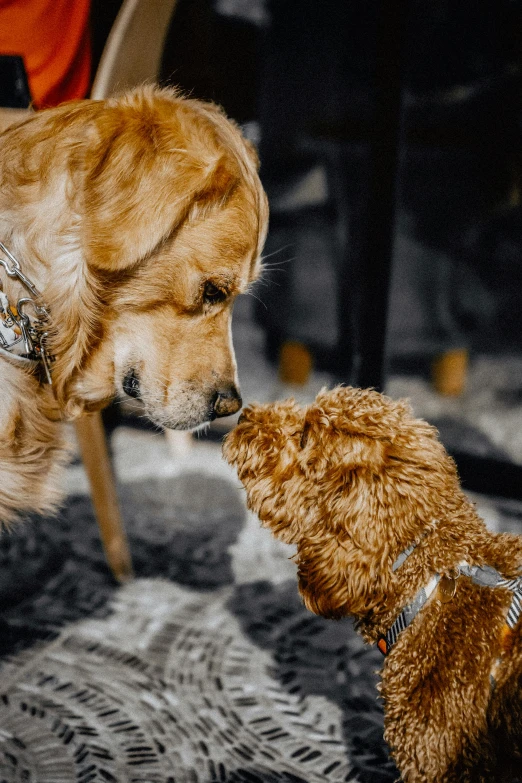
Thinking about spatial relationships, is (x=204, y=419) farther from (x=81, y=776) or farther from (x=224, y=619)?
(x=81, y=776)

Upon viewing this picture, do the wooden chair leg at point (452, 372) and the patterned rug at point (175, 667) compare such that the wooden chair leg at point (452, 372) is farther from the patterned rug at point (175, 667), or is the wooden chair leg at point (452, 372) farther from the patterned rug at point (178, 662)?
the patterned rug at point (175, 667)

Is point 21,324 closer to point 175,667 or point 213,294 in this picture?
point 213,294

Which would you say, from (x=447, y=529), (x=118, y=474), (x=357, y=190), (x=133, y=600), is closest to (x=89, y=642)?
(x=133, y=600)

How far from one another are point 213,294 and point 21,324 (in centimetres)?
56

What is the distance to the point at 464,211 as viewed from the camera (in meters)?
3.77

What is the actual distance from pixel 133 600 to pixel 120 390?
3.44ft

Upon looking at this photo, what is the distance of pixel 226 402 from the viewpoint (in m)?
2.08

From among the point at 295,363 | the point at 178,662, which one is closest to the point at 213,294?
the point at 178,662

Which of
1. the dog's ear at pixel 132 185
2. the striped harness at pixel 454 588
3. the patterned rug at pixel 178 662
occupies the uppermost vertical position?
the dog's ear at pixel 132 185

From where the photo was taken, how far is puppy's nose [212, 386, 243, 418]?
2.06 meters

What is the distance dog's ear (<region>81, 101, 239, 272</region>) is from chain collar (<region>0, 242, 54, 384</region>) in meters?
0.22

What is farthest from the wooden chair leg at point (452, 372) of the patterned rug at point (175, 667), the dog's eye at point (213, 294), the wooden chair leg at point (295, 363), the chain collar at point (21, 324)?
the chain collar at point (21, 324)

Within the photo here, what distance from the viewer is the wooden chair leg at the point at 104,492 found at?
8.23 feet

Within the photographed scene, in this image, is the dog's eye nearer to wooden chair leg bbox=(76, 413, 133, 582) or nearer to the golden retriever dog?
the golden retriever dog
